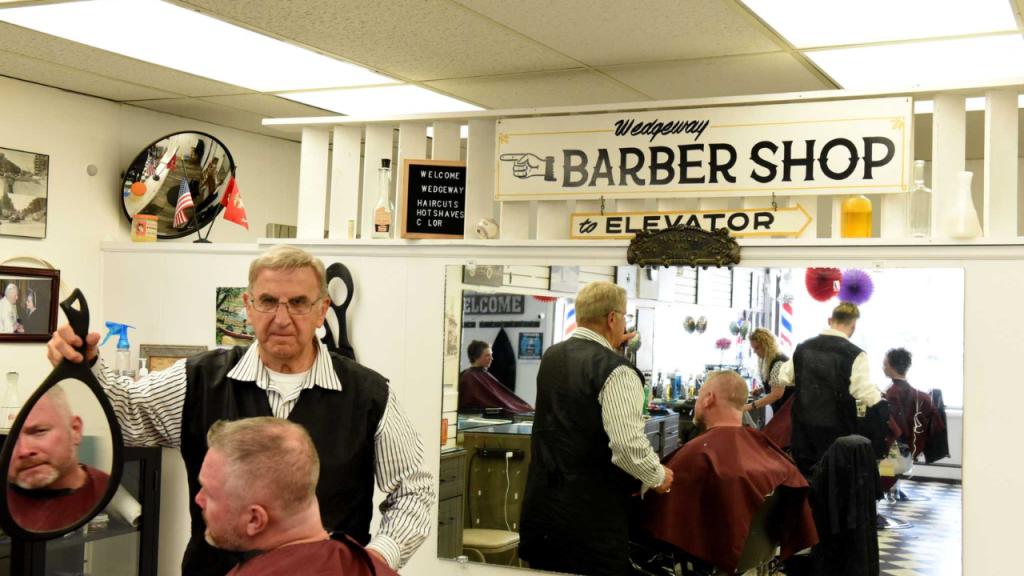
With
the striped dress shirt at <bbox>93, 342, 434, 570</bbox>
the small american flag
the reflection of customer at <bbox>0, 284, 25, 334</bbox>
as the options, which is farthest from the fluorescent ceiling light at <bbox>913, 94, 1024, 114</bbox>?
the reflection of customer at <bbox>0, 284, 25, 334</bbox>

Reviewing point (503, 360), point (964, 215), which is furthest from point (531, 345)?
point (964, 215)

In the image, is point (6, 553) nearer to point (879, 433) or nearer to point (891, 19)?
point (879, 433)

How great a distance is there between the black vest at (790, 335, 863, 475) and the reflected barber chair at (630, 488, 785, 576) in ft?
0.55

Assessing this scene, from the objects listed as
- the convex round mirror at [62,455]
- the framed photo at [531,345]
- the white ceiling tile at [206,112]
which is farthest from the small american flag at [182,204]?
the convex round mirror at [62,455]

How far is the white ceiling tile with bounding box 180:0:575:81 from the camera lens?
316cm

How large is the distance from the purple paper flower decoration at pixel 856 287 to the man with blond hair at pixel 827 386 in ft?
0.07

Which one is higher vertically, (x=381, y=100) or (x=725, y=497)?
(x=381, y=100)

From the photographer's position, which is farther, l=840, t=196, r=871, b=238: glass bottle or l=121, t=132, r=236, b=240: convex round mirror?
l=121, t=132, r=236, b=240: convex round mirror

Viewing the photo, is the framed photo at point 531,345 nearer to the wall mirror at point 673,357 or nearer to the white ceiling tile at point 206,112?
the wall mirror at point 673,357

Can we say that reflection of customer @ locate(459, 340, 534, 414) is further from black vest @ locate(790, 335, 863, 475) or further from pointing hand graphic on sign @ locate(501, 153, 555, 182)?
black vest @ locate(790, 335, 863, 475)

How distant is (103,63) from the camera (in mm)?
3975

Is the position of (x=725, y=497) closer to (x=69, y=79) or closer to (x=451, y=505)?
(x=451, y=505)

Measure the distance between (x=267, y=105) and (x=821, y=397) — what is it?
9.92ft

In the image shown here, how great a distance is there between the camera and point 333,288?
3.81m
